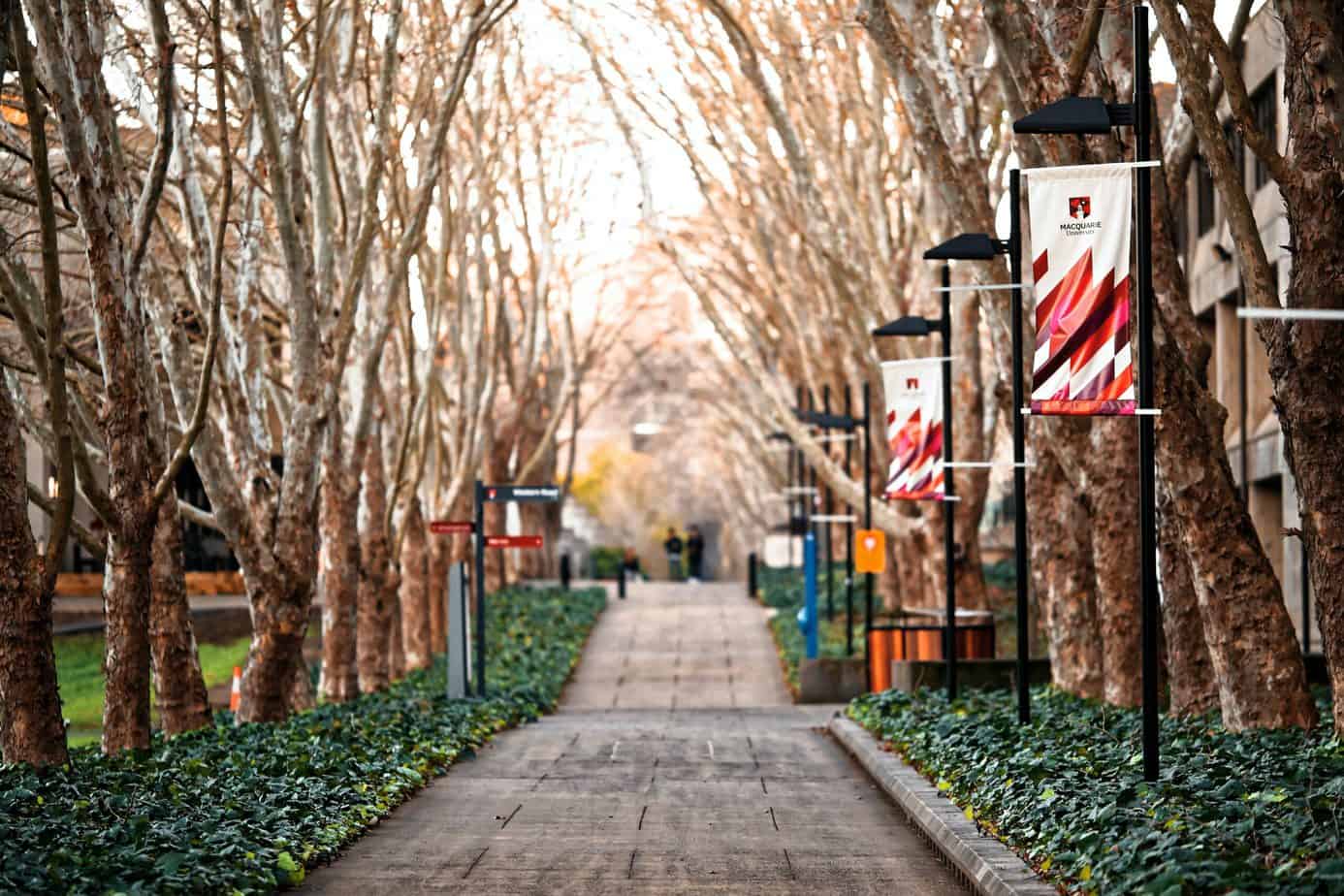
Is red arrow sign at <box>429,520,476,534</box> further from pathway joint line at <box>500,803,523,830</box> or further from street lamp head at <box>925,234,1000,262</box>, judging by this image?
pathway joint line at <box>500,803,523,830</box>

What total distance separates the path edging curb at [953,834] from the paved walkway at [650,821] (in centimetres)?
14

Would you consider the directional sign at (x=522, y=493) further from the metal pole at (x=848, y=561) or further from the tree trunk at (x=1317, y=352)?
the tree trunk at (x=1317, y=352)

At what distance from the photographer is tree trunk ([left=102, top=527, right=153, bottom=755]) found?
42.8 ft

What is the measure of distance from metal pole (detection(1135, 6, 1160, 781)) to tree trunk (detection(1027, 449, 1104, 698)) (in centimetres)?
807

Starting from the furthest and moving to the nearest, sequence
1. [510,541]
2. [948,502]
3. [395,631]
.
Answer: [395,631]
[510,541]
[948,502]

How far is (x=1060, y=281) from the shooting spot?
9.82 metres

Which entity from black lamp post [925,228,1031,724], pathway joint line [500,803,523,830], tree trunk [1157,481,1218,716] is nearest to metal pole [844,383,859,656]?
tree trunk [1157,481,1218,716]

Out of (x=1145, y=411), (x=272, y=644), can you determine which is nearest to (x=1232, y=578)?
(x=1145, y=411)

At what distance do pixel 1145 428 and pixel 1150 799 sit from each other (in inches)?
73.9

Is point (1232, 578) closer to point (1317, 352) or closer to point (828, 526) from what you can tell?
point (1317, 352)

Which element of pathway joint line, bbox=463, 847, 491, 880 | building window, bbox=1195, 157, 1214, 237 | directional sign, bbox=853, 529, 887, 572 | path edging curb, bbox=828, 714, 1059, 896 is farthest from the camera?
building window, bbox=1195, 157, 1214, 237

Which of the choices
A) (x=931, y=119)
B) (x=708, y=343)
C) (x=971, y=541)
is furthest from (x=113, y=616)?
(x=708, y=343)

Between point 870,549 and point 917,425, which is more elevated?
point 917,425

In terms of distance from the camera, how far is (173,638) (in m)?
15.8
